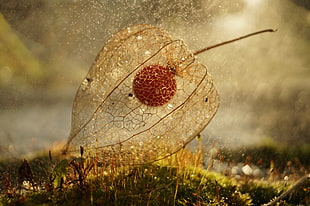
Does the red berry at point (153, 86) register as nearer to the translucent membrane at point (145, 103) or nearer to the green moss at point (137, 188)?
the translucent membrane at point (145, 103)

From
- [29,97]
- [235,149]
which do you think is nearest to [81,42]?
[29,97]

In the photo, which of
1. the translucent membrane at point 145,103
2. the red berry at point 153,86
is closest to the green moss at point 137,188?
the translucent membrane at point 145,103

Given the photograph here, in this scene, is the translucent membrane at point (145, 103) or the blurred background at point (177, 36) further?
the blurred background at point (177, 36)

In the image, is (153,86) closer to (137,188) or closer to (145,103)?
(145,103)

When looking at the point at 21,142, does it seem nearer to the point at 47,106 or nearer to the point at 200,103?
the point at 47,106

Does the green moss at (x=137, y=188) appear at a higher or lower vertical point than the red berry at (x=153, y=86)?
lower

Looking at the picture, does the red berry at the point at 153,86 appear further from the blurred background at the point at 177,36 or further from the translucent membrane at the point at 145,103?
the blurred background at the point at 177,36
